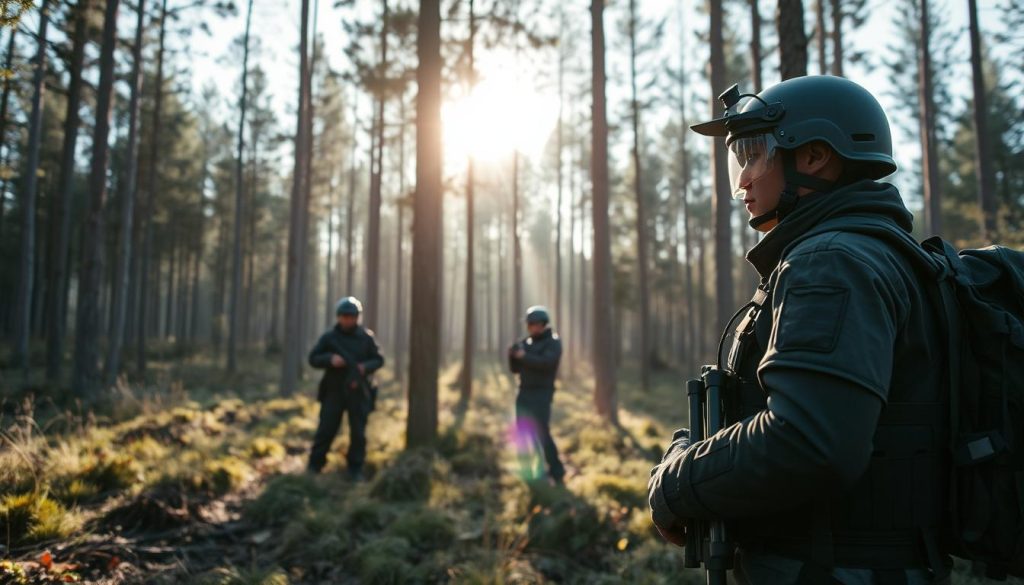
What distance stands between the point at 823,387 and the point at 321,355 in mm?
7653

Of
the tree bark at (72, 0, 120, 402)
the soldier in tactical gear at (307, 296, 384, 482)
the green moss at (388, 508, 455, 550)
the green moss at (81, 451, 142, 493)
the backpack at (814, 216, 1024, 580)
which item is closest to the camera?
the backpack at (814, 216, 1024, 580)

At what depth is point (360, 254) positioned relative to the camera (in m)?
51.2

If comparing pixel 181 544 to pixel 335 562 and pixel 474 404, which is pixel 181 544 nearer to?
pixel 335 562

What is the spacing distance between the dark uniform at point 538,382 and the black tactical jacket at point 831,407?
254 inches

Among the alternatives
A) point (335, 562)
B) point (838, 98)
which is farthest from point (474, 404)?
point (838, 98)

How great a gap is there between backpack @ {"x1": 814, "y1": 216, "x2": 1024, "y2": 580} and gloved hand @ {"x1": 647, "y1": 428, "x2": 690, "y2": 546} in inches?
26.4

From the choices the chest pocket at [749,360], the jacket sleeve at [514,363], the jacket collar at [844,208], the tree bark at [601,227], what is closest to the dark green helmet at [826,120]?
the jacket collar at [844,208]

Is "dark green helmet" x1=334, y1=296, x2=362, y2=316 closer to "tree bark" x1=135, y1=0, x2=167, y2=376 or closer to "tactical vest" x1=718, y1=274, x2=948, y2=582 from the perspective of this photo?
"tactical vest" x1=718, y1=274, x2=948, y2=582

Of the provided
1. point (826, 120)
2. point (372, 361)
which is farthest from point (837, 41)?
point (826, 120)

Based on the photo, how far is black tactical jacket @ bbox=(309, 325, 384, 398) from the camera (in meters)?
8.23

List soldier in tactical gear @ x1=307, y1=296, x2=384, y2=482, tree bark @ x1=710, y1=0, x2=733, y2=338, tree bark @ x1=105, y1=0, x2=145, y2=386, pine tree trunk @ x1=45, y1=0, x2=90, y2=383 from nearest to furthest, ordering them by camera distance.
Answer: soldier in tactical gear @ x1=307, y1=296, x2=384, y2=482 → tree bark @ x1=710, y1=0, x2=733, y2=338 → pine tree trunk @ x1=45, y1=0, x2=90, y2=383 → tree bark @ x1=105, y1=0, x2=145, y2=386

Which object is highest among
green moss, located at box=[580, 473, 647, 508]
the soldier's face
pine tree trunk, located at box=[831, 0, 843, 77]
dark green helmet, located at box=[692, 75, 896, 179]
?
pine tree trunk, located at box=[831, 0, 843, 77]

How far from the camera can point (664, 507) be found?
1633 mm

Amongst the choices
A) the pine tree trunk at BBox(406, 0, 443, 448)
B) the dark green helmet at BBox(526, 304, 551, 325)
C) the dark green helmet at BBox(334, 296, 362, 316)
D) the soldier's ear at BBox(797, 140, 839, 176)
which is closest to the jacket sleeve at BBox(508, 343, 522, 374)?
the dark green helmet at BBox(526, 304, 551, 325)
